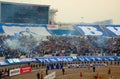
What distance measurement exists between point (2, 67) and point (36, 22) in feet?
84.8

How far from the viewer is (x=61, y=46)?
174 ft

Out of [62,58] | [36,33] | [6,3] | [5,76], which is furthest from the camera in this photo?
[6,3]

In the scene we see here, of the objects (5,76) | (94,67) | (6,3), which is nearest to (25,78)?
(5,76)

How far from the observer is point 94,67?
144ft

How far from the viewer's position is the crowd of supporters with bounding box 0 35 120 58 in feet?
157

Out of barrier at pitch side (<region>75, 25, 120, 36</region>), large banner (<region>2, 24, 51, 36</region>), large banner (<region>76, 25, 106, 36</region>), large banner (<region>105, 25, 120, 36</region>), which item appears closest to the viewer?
large banner (<region>2, 24, 51, 36</region>)

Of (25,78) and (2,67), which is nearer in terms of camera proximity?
(25,78)

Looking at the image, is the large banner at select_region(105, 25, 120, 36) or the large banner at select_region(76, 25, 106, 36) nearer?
the large banner at select_region(76, 25, 106, 36)

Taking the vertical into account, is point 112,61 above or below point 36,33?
below

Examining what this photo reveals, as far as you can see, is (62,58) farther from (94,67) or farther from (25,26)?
(25,26)

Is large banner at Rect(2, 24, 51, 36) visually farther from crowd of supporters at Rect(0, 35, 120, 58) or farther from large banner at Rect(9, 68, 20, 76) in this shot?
large banner at Rect(9, 68, 20, 76)

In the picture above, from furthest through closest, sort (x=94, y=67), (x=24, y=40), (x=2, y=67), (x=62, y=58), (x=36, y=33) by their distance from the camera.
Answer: (x=36, y=33) < (x=24, y=40) < (x=62, y=58) < (x=94, y=67) < (x=2, y=67)

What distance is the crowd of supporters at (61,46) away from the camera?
4774 cm

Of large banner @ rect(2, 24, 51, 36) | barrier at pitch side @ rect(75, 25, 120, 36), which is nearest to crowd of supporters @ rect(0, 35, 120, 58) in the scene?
barrier at pitch side @ rect(75, 25, 120, 36)
